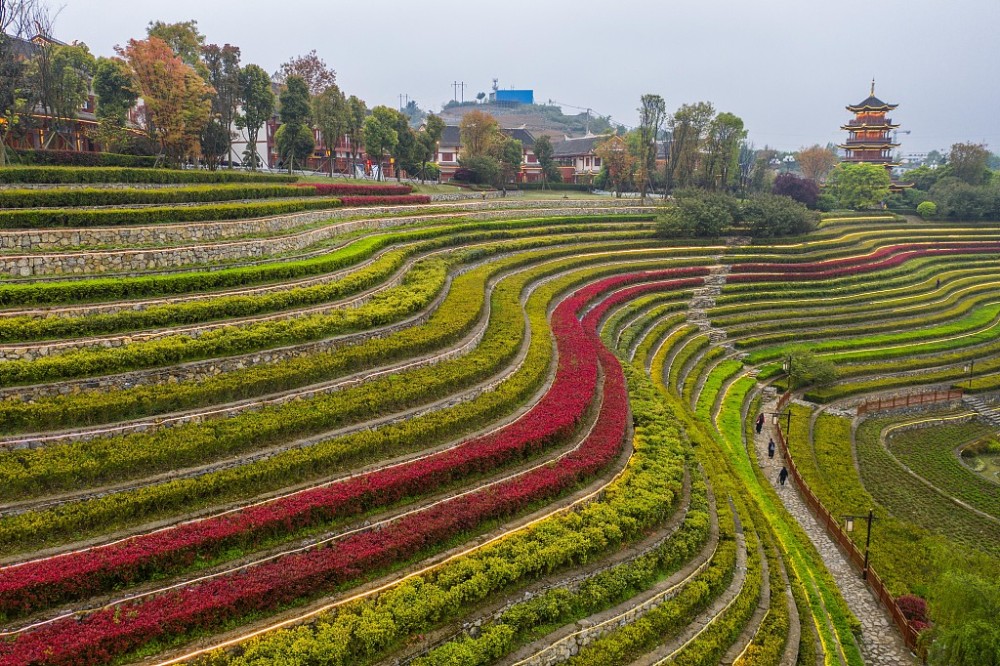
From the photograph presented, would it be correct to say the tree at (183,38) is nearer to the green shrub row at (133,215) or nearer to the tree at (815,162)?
the green shrub row at (133,215)

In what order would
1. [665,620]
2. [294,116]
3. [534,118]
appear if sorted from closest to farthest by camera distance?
[665,620] < [294,116] < [534,118]

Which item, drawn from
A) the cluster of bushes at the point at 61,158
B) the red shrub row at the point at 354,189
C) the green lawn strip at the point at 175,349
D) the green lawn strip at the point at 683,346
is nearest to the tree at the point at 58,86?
the cluster of bushes at the point at 61,158

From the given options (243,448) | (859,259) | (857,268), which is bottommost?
(243,448)

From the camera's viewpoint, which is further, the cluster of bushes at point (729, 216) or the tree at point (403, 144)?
the tree at point (403, 144)

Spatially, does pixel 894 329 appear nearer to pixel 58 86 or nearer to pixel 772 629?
pixel 772 629

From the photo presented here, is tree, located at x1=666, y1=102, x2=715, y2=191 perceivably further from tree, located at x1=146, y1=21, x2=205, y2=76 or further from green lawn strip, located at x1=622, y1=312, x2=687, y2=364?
tree, located at x1=146, y1=21, x2=205, y2=76

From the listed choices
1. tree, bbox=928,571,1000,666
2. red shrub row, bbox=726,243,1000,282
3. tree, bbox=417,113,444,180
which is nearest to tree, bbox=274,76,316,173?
tree, bbox=417,113,444,180

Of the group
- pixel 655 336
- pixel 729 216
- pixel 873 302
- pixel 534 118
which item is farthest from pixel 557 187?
pixel 534 118
